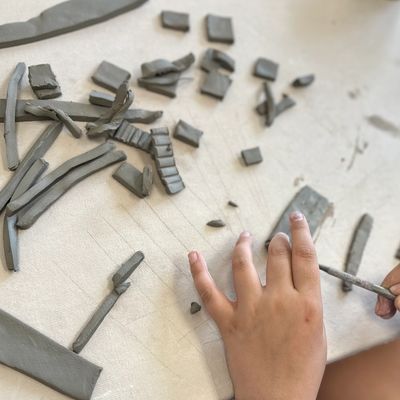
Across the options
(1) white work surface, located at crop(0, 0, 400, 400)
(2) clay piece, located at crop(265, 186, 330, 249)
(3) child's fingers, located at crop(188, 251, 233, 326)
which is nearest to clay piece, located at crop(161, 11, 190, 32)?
(1) white work surface, located at crop(0, 0, 400, 400)

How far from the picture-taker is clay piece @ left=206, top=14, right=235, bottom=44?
59.4 inches

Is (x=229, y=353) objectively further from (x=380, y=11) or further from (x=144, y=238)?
(x=380, y=11)

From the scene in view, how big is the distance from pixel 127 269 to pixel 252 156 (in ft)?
1.54

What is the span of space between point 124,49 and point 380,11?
0.92m

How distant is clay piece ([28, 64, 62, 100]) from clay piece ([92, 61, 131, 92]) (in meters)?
0.11

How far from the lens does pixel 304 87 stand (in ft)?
5.04

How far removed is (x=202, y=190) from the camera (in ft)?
4.24

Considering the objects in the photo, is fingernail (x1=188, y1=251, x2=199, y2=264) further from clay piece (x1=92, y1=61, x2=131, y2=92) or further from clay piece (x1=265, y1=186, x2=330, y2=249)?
clay piece (x1=92, y1=61, x2=131, y2=92)

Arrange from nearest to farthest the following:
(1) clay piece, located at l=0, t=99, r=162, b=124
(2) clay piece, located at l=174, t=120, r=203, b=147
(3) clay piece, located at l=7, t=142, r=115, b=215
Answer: (3) clay piece, located at l=7, t=142, r=115, b=215, (1) clay piece, located at l=0, t=99, r=162, b=124, (2) clay piece, located at l=174, t=120, r=203, b=147

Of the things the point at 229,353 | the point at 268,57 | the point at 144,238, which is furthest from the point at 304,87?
the point at 229,353

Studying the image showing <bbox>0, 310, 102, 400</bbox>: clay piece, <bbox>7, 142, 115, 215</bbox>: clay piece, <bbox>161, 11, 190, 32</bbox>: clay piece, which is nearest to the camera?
<bbox>0, 310, 102, 400</bbox>: clay piece

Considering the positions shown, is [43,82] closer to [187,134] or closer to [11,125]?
[11,125]

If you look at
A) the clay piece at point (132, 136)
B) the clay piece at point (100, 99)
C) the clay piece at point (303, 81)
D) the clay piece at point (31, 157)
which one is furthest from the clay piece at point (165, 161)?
the clay piece at point (303, 81)

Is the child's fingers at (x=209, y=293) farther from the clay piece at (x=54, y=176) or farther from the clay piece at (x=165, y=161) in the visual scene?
the clay piece at (x=54, y=176)
